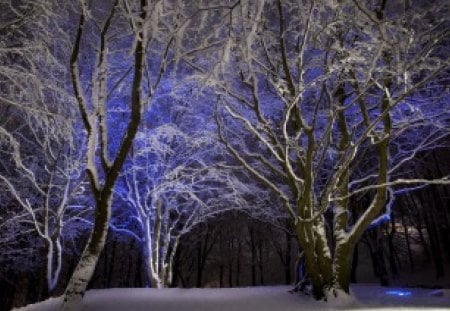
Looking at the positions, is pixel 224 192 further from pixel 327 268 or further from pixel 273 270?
pixel 273 270

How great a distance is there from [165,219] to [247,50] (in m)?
10.7

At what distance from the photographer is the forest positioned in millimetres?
6875

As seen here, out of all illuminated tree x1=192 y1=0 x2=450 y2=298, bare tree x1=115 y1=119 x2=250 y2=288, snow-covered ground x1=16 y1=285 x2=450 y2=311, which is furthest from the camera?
bare tree x1=115 y1=119 x2=250 y2=288

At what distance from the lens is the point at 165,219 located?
627 inches

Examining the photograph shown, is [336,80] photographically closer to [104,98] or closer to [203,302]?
[104,98]

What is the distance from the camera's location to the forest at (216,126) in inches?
271

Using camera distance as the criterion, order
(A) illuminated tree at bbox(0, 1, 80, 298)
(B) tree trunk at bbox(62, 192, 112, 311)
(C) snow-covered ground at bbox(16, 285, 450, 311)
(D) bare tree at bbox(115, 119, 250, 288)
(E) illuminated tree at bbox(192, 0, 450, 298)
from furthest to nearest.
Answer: (D) bare tree at bbox(115, 119, 250, 288) → (A) illuminated tree at bbox(0, 1, 80, 298) → (C) snow-covered ground at bbox(16, 285, 450, 311) → (E) illuminated tree at bbox(192, 0, 450, 298) → (B) tree trunk at bbox(62, 192, 112, 311)

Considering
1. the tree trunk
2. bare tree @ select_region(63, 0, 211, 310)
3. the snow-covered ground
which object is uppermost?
bare tree @ select_region(63, 0, 211, 310)

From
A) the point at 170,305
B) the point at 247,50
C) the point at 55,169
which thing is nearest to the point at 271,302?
the point at 170,305

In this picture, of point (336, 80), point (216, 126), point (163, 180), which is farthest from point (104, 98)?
point (163, 180)

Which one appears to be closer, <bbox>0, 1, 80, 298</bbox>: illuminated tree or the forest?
the forest

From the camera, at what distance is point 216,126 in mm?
14000

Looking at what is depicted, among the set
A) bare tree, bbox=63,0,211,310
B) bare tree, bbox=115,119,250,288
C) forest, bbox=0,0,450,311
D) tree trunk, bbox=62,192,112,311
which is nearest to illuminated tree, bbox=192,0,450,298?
forest, bbox=0,0,450,311

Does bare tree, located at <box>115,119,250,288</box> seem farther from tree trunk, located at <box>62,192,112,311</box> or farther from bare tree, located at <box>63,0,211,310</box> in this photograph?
tree trunk, located at <box>62,192,112,311</box>
